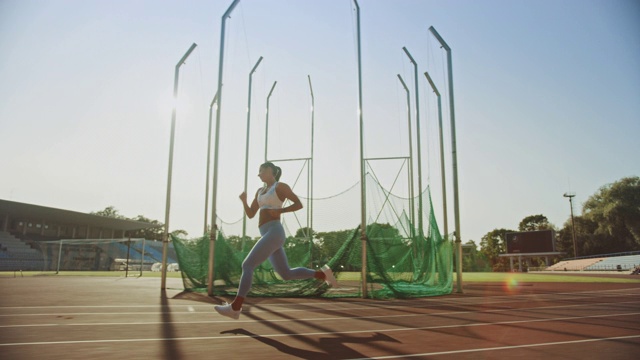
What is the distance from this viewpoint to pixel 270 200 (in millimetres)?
5141

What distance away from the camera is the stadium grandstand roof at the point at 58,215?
43.3 m

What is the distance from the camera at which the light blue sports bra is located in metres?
5.12

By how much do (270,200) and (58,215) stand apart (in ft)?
175

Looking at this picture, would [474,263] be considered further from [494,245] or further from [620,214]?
[494,245]

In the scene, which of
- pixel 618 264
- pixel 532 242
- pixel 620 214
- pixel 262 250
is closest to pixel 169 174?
pixel 262 250

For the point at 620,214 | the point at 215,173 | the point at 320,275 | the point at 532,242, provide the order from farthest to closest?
the point at 620,214, the point at 532,242, the point at 215,173, the point at 320,275

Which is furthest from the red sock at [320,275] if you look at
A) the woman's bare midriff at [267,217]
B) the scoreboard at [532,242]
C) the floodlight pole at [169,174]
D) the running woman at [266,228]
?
the scoreboard at [532,242]

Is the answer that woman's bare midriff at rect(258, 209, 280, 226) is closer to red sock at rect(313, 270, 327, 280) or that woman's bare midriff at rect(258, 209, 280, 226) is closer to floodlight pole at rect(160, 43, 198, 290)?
red sock at rect(313, 270, 327, 280)

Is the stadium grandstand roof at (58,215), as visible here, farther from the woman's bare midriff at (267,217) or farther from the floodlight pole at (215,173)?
the woman's bare midriff at (267,217)

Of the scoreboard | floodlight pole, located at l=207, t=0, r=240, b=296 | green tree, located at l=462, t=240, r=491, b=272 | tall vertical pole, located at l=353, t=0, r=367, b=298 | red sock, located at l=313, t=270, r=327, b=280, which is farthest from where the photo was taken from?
the scoreboard

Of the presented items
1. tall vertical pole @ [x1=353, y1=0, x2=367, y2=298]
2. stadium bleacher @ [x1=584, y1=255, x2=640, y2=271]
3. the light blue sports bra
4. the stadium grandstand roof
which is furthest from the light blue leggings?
the stadium grandstand roof

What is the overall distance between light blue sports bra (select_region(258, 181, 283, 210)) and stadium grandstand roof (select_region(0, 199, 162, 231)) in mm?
45647

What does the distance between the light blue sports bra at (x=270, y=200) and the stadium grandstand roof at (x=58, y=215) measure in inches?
1797

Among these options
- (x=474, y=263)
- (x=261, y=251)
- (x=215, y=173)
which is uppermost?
(x=215, y=173)
